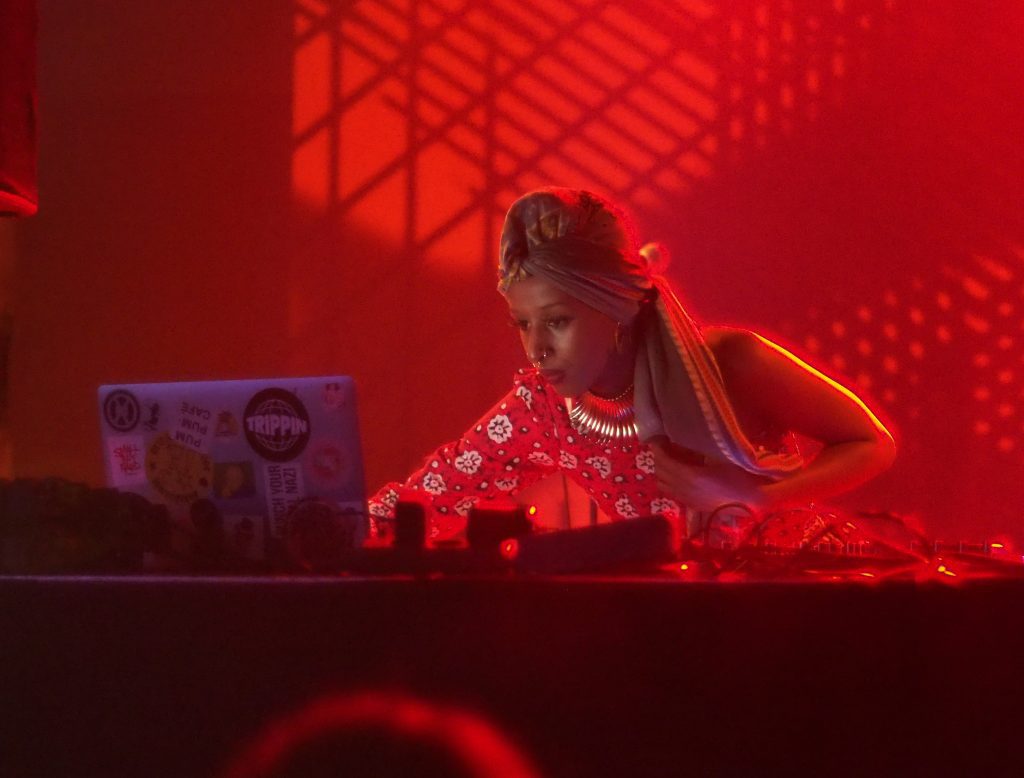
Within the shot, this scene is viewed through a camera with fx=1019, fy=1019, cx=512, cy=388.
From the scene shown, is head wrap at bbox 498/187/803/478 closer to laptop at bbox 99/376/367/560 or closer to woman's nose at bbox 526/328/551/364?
woman's nose at bbox 526/328/551/364

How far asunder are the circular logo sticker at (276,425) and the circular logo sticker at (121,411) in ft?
0.49

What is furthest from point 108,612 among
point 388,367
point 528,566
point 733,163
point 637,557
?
point 733,163

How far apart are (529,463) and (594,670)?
1276 mm

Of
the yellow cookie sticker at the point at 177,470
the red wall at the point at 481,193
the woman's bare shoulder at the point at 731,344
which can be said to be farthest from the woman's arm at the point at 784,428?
the red wall at the point at 481,193

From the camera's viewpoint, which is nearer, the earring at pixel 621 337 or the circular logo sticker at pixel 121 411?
the circular logo sticker at pixel 121 411

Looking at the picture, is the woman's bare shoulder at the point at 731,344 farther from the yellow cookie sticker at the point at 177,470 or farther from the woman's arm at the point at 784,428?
the yellow cookie sticker at the point at 177,470

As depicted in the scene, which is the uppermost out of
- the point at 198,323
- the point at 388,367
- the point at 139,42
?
the point at 139,42

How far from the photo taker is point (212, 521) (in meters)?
1.11

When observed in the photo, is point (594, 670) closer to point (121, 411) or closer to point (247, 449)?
point (247, 449)

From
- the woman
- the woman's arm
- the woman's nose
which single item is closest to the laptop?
the woman

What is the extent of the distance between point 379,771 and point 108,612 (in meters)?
0.27

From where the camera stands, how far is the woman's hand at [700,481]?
164 cm

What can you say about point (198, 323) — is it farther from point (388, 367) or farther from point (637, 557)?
point (637, 557)

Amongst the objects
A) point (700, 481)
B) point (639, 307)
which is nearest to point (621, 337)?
point (639, 307)
